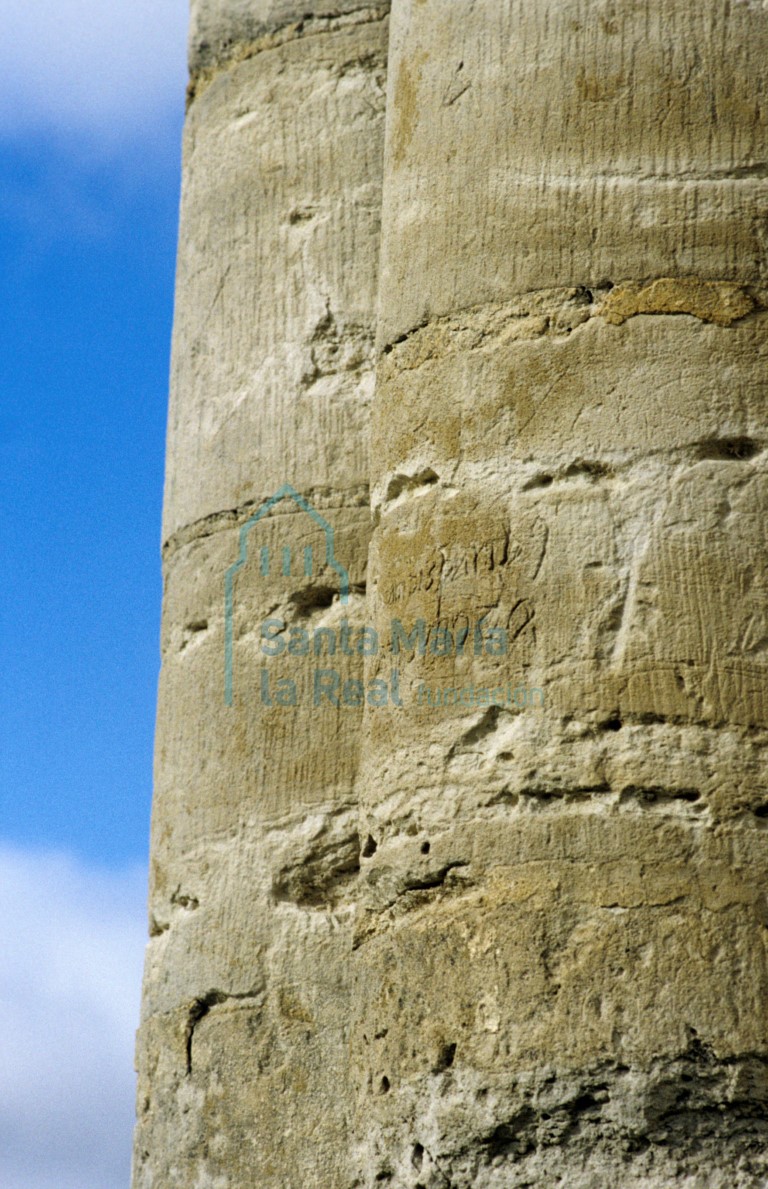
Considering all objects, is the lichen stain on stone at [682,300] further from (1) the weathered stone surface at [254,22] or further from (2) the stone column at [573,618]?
(1) the weathered stone surface at [254,22]

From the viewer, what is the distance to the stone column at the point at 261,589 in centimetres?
412

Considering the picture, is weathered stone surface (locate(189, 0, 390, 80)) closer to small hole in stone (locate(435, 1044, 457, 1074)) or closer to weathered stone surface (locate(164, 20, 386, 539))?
weathered stone surface (locate(164, 20, 386, 539))

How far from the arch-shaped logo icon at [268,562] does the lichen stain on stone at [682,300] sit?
1222mm

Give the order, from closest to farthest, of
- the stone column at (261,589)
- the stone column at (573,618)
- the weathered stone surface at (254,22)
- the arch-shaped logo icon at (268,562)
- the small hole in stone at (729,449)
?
the stone column at (573,618), the small hole in stone at (729,449), the stone column at (261,589), the arch-shaped logo icon at (268,562), the weathered stone surface at (254,22)

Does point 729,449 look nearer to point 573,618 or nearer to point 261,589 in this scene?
point 573,618

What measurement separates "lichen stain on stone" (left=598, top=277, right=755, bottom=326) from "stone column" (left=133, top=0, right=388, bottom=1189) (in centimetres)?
117

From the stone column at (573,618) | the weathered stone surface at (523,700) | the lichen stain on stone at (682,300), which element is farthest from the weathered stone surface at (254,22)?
the lichen stain on stone at (682,300)

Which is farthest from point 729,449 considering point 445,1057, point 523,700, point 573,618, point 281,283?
point 281,283

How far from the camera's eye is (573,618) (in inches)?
126

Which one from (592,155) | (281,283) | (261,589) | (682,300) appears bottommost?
(261,589)

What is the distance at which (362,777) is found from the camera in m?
3.54

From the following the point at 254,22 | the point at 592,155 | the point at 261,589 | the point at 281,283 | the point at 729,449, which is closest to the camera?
the point at 729,449

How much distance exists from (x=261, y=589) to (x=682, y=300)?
1495mm

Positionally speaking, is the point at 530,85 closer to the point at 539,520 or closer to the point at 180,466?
the point at 539,520
